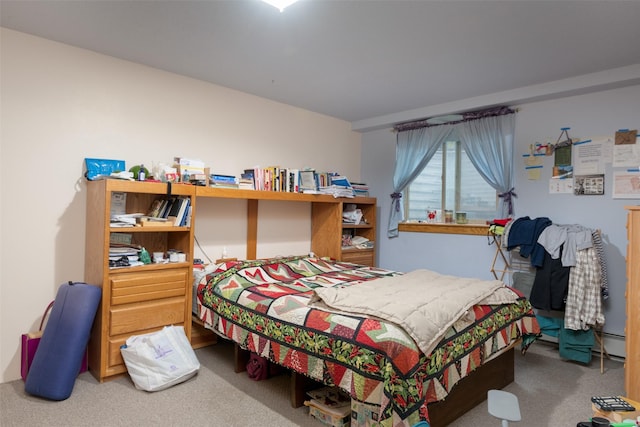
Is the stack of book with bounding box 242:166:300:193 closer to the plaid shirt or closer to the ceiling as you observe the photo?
the ceiling

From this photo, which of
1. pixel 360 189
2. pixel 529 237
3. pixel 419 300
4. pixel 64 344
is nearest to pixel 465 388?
pixel 419 300

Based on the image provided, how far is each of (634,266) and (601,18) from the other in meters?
1.55

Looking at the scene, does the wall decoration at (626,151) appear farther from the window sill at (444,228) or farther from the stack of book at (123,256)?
the stack of book at (123,256)

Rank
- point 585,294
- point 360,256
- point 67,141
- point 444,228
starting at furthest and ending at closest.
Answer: point 360,256
point 444,228
point 585,294
point 67,141

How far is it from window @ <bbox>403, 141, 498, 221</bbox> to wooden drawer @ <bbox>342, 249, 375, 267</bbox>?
71 cm

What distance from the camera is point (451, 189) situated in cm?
449

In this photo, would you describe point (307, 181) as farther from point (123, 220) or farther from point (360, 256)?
point (123, 220)

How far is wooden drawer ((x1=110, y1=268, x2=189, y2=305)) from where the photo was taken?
8.86 ft

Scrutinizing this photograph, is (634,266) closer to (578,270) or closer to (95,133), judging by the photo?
(578,270)

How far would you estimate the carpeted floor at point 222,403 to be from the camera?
2227 millimetres

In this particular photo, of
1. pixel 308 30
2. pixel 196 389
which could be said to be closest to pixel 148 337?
pixel 196 389

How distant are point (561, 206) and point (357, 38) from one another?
2517mm

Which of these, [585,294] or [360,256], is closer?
[585,294]

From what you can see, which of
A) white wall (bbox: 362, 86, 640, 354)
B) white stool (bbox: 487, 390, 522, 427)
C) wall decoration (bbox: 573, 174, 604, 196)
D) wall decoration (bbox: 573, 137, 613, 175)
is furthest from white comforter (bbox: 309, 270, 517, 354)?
wall decoration (bbox: 573, 137, 613, 175)
